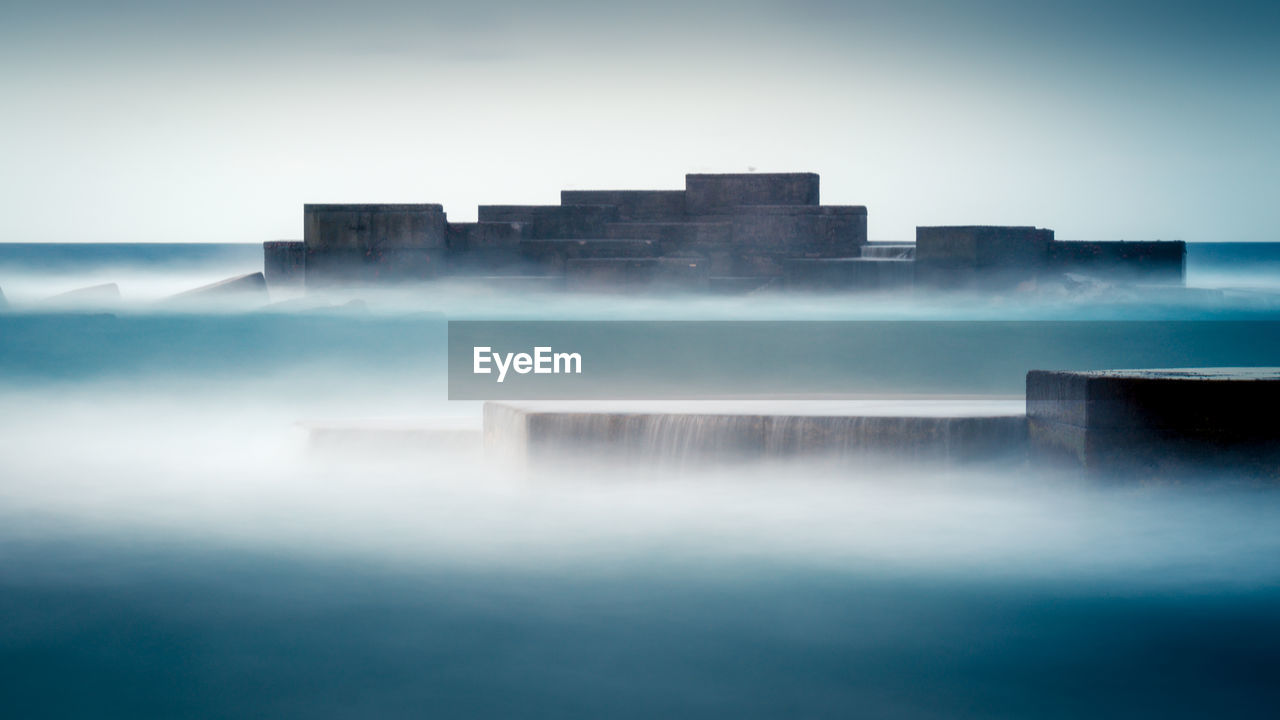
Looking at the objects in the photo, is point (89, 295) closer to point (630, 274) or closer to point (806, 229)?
point (630, 274)

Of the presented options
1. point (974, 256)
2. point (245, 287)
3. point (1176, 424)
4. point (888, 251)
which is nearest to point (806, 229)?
point (888, 251)

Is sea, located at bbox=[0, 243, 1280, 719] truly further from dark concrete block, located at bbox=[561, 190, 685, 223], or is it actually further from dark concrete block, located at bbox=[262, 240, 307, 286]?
dark concrete block, located at bbox=[561, 190, 685, 223]

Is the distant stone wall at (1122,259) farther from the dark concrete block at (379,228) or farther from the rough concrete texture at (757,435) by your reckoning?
the rough concrete texture at (757,435)

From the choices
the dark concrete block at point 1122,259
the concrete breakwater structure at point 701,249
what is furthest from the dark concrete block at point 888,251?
the dark concrete block at point 1122,259

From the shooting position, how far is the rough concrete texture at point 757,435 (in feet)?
22.3

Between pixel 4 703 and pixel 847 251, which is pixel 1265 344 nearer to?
pixel 847 251

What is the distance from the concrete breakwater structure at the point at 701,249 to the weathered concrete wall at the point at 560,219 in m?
0.02

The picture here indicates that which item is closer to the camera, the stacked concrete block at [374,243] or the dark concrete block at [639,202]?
the stacked concrete block at [374,243]

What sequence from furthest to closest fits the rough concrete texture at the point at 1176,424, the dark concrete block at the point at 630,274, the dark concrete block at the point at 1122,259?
the dark concrete block at the point at 1122,259
the dark concrete block at the point at 630,274
the rough concrete texture at the point at 1176,424

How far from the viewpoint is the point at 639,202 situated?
23781 mm

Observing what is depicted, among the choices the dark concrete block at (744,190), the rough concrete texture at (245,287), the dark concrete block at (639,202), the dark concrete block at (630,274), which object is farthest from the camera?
the rough concrete texture at (245,287)

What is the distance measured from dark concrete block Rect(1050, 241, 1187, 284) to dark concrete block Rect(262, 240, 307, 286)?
13.1m
